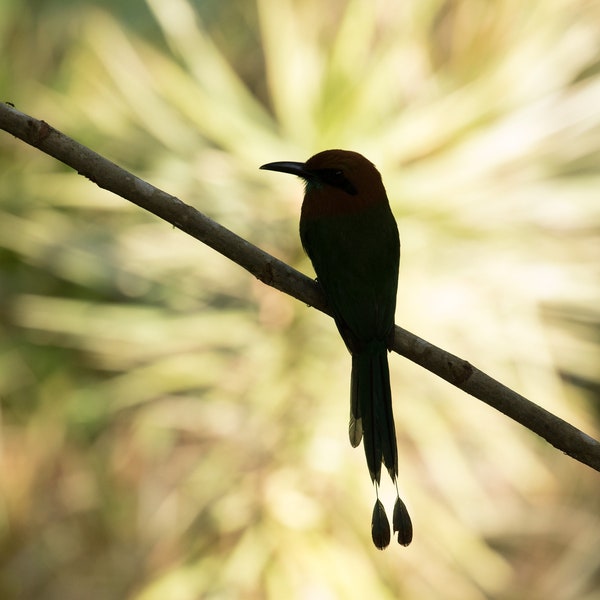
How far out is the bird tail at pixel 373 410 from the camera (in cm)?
211

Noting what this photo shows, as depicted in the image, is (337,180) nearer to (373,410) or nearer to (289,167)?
(289,167)

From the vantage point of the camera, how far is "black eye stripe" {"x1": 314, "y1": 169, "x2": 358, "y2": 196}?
2465 millimetres

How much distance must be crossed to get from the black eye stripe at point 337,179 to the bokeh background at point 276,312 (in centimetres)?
150

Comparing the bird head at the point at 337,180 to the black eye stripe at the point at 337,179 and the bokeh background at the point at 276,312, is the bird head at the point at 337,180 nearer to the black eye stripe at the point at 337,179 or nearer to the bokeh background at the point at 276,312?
the black eye stripe at the point at 337,179

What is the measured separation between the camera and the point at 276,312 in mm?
4090

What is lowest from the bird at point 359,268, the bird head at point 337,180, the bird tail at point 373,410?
the bird tail at point 373,410

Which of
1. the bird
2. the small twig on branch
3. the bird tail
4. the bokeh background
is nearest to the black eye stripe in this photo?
the bird

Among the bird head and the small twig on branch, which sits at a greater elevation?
the bird head

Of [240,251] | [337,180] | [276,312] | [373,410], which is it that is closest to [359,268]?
[337,180]

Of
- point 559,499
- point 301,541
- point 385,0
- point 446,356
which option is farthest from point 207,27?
point 446,356

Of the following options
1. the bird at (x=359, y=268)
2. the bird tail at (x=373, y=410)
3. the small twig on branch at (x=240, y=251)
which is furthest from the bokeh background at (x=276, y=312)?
the small twig on branch at (x=240, y=251)

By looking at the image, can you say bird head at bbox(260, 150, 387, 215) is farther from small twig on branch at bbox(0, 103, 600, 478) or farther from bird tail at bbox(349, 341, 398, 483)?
small twig on branch at bbox(0, 103, 600, 478)

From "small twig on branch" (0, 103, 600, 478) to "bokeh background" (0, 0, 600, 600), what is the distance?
6.46ft

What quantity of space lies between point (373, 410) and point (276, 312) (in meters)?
1.92
